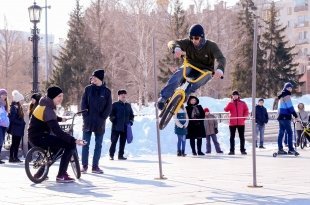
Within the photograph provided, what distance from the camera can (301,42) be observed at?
356ft

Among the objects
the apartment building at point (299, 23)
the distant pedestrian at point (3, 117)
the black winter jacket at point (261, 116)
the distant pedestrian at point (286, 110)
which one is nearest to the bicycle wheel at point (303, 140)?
the black winter jacket at point (261, 116)

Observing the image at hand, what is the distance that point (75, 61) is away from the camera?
6228 cm

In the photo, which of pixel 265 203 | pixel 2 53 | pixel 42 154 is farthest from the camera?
pixel 2 53

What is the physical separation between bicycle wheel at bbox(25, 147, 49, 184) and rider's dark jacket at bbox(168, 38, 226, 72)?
3.11m

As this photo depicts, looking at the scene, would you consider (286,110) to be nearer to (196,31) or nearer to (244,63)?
(196,31)

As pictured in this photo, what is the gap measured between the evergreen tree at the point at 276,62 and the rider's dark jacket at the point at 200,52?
52.7 m

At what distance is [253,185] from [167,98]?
2357 millimetres

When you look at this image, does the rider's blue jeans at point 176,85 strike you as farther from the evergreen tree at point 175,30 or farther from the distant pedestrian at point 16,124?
the evergreen tree at point 175,30

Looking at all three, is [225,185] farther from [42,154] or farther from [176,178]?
[42,154]

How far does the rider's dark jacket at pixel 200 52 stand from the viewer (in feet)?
36.6

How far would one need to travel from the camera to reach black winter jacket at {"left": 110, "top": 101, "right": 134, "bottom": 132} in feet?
59.7

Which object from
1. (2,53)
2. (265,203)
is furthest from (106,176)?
(2,53)

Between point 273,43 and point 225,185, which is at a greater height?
point 273,43

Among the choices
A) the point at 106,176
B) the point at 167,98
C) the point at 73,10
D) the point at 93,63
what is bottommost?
the point at 106,176
